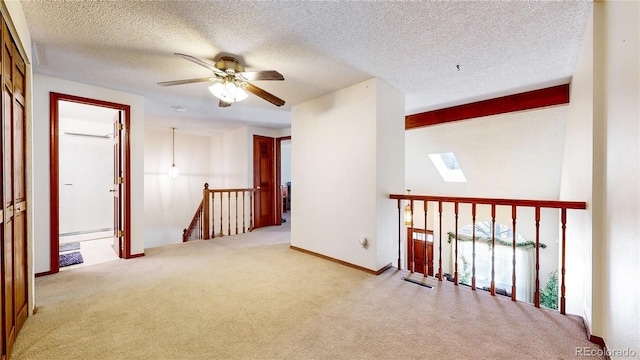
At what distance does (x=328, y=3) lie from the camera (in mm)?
1627

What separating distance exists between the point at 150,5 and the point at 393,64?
2005 millimetres

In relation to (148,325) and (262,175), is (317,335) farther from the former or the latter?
(262,175)

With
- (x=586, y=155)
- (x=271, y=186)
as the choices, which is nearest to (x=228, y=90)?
(x=586, y=155)

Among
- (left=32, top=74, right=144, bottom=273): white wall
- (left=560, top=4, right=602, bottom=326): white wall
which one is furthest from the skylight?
(left=32, top=74, right=144, bottom=273): white wall

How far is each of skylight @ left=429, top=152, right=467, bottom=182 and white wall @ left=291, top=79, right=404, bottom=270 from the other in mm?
3146

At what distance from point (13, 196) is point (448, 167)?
6843 mm

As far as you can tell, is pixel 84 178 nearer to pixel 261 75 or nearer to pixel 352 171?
pixel 261 75

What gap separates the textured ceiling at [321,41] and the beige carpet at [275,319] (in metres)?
2.15

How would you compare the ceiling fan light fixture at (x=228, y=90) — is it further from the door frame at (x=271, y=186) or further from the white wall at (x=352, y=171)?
the door frame at (x=271, y=186)

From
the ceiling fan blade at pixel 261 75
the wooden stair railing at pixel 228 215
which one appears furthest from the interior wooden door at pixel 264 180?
the ceiling fan blade at pixel 261 75

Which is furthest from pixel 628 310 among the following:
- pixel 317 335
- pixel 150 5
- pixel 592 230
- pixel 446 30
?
pixel 150 5

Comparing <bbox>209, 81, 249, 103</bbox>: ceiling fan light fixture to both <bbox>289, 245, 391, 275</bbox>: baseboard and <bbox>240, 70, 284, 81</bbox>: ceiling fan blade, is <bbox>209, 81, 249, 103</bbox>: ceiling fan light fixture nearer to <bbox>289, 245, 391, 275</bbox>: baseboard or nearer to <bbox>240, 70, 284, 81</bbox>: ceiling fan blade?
<bbox>240, 70, 284, 81</bbox>: ceiling fan blade

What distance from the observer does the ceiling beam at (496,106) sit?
9.87 feet

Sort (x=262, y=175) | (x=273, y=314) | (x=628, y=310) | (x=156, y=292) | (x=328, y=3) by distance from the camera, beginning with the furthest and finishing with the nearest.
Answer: (x=262, y=175), (x=156, y=292), (x=273, y=314), (x=328, y=3), (x=628, y=310)
